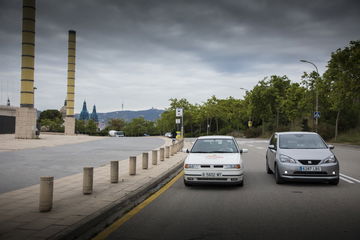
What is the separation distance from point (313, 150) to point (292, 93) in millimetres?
51294

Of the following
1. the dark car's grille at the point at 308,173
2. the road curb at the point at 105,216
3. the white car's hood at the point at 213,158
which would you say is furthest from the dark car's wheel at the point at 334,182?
the road curb at the point at 105,216

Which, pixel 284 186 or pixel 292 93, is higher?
pixel 292 93

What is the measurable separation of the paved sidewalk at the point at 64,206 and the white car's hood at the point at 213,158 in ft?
4.20

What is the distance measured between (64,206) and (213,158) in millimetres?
4487

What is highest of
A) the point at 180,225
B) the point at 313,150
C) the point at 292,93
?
the point at 292,93

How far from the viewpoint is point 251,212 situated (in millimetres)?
7195

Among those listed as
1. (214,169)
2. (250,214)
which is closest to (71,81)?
(214,169)

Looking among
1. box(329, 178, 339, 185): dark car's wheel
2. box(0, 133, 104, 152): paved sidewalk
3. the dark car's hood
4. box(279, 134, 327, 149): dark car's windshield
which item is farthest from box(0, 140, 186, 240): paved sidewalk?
box(0, 133, 104, 152): paved sidewalk

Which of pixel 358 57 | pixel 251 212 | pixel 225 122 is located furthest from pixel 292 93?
pixel 251 212

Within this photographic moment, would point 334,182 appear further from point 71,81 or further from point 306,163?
point 71,81

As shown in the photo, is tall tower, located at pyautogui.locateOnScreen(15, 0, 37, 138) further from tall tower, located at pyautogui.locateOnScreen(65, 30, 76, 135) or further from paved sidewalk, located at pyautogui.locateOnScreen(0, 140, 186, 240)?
paved sidewalk, located at pyautogui.locateOnScreen(0, 140, 186, 240)

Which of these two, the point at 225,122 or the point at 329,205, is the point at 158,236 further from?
the point at 225,122

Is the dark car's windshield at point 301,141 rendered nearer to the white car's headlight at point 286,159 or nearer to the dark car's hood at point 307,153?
the dark car's hood at point 307,153

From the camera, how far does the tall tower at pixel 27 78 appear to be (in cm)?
4278
